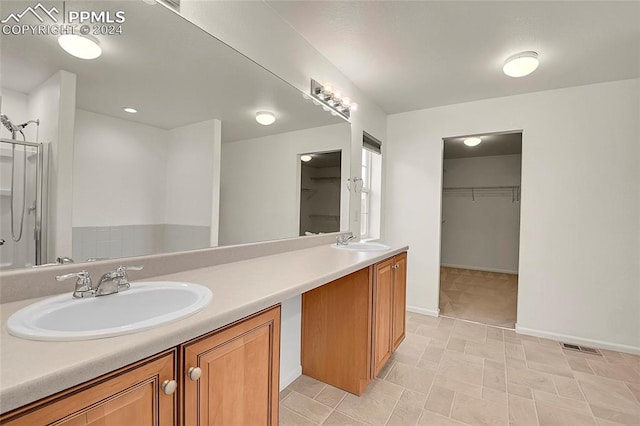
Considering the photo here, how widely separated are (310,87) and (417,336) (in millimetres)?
2464

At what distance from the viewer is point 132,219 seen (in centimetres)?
116

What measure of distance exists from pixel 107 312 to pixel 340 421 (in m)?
1.36

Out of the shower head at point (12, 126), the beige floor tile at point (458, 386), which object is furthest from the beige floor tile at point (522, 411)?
the shower head at point (12, 126)

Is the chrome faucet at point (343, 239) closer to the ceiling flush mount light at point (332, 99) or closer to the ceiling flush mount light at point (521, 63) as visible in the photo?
the ceiling flush mount light at point (332, 99)

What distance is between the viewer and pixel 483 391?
72.8 inches

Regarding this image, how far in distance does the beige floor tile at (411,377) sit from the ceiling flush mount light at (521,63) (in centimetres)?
245

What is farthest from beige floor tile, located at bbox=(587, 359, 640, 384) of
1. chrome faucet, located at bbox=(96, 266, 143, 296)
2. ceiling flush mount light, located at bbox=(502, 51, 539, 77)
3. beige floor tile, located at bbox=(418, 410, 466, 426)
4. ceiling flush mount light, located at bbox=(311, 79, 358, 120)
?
chrome faucet, located at bbox=(96, 266, 143, 296)

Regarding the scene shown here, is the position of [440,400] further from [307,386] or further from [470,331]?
[470,331]

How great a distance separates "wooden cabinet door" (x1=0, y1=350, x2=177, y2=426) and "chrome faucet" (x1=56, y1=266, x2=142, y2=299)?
1.29ft

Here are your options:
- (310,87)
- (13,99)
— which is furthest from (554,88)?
(13,99)

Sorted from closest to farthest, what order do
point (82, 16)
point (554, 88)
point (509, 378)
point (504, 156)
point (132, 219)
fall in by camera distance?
1. point (82, 16)
2. point (132, 219)
3. point (509, 378)
4. point (554, 88)
5. point (504, 156)

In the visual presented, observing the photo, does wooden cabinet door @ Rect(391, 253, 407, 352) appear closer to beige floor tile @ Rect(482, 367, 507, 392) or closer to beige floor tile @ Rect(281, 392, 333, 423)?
beige floor tile @ Rect(482, 367, 507, 392)

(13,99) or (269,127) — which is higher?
(269,127)

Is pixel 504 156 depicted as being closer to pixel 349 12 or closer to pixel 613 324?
pixel 613 324
